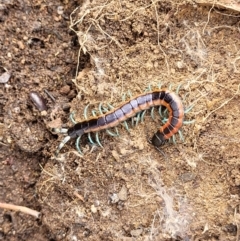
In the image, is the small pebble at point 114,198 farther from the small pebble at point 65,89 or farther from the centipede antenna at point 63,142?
the small pebble at point 65,89

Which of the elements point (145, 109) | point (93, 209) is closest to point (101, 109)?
point (145, 109)

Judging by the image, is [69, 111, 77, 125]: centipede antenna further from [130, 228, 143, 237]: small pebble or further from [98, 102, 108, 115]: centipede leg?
[130, 228, 143, 237]: small pebble

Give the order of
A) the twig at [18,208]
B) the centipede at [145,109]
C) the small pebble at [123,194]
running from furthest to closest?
the twig at [18,208]
the small pebble at [123,194]
the centipede at [145,109]

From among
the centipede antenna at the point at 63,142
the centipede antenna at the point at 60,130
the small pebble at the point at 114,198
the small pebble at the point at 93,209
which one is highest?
the centipede antenna at the point at 60,130

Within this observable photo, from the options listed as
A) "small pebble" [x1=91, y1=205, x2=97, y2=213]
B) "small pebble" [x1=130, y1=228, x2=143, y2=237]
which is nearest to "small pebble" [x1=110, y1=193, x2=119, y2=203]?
"small pebble" [x1=91, y1=205, x2=97, y2=213]

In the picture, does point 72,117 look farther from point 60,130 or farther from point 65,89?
point 65,89

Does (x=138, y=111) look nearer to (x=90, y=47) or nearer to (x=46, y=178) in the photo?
(x=90, y=47)

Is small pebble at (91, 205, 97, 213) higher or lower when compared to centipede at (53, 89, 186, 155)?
lower

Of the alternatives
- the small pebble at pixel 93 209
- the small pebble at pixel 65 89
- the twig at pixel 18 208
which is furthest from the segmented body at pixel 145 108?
the twig at pixel 18 208
